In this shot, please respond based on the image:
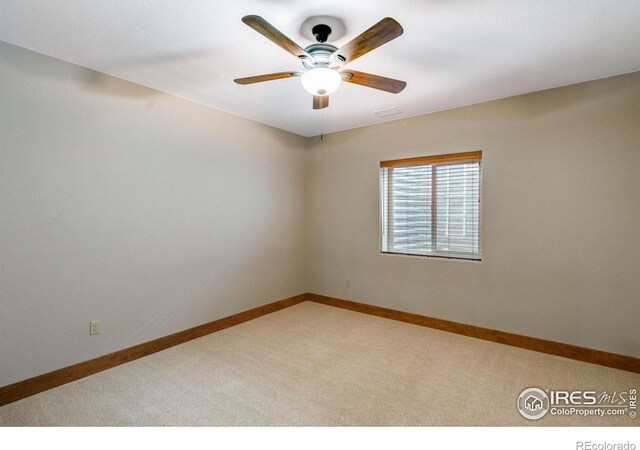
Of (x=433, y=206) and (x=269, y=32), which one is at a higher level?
(x=269, y=32)

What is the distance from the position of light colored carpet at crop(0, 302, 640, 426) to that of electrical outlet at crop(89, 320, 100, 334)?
0.34 metres

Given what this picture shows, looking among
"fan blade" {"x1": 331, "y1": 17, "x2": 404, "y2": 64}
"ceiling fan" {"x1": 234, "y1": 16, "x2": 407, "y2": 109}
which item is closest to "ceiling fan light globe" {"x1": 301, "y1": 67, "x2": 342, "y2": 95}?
"ceiling fan" {"x1": 234, "y1": 16, "x2": 407, "y2": 109}

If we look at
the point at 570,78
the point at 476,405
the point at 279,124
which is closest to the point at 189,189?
the point at 279,124

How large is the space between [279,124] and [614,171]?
11.3ft

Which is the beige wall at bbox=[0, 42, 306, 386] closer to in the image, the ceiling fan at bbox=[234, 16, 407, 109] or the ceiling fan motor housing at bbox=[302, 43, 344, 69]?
the ceiling fan at bbox=[234, 16, 407, 109]

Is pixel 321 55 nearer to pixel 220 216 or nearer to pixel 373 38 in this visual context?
pixel 373 38

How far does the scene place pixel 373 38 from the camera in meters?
1.71

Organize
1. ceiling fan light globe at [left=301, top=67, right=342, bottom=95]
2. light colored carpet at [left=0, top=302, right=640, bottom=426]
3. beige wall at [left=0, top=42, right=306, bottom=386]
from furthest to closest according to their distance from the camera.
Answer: beige wall at [left=0, top=42, right=306, bottom=386]
light colored carpet at [left=0, top=302, right=640, bottom=426]
ceiling fan light globe at [left=301, top=67, right=342, bottom=95]

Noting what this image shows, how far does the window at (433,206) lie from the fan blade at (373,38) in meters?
2.20

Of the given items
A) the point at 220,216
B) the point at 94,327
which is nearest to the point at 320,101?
the point at 220,216

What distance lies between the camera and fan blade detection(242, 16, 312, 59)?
5.08 ft

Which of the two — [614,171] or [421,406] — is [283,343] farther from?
[614,171]

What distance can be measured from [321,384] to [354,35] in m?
2.47

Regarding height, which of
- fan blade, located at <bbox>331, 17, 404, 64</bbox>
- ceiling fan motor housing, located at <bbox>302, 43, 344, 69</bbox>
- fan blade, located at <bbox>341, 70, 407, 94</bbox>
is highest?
ceiling fan motor housing, located at <bbox>302, 43, 344, 69</bbox>
